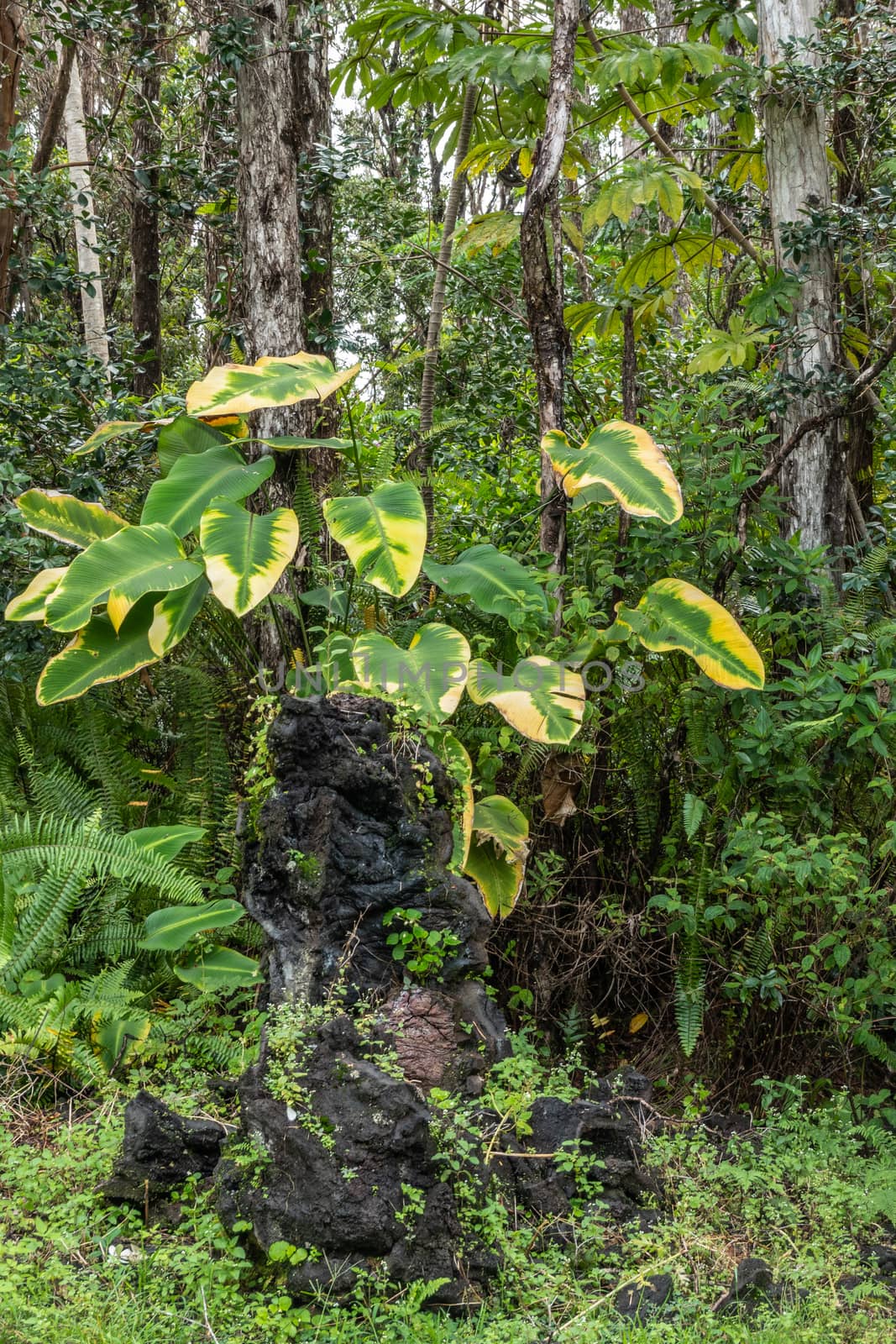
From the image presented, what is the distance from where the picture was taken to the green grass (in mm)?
2475

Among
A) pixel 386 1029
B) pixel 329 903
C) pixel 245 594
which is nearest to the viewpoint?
pixel 386 1029

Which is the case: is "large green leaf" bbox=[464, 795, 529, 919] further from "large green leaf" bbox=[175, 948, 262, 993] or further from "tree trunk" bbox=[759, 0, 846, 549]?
"tree trunk" bbox=[759, 0, 846, 549]

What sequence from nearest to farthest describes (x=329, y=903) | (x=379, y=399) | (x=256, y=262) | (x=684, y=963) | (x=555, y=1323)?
(x=555, y=1323) → (x=329, y=903) → (x=684, y=963) → (x=256, y=262) → (x=379, y=399)

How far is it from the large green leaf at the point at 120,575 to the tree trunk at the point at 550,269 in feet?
5.06

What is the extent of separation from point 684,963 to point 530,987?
62cm

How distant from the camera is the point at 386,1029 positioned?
10.2 ft

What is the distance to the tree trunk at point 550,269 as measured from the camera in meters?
4.37

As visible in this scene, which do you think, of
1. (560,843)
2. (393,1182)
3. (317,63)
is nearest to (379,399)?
(317,63)

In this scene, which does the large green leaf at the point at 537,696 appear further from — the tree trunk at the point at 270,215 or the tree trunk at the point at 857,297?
the tree trunk at the point at 857,297

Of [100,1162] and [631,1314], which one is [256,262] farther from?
[631,1314]

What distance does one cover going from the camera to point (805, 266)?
4715mm

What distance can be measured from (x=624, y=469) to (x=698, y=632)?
0.63m

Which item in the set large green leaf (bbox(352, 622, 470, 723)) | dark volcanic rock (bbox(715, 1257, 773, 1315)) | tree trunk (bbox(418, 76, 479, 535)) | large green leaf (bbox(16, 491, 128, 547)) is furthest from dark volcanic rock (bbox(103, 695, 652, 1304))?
tree trunk (bbox(418, 76, 479, 535))

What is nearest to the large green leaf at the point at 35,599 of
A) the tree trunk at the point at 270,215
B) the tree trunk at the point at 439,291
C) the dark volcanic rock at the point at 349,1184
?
the tree trunk at the point at 270,215
